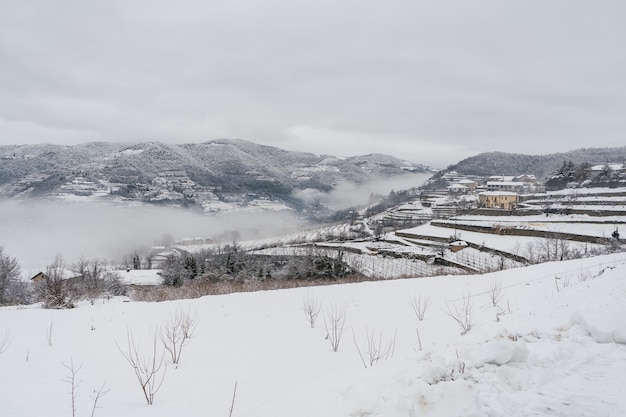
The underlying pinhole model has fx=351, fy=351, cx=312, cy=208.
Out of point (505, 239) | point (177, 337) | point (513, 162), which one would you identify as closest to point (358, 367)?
point (177, 337)

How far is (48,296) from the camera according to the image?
14.5m

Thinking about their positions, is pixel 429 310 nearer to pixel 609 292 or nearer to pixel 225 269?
pixel 609 292

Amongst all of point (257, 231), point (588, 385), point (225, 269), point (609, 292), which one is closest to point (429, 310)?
point (609, 292)

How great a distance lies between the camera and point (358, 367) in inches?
225

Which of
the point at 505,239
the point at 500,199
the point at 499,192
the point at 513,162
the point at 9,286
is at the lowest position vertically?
the point at 9,286

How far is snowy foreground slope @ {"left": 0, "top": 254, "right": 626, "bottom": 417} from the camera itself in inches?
150

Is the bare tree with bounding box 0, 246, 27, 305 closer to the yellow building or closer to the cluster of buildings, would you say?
the cluster of buildings

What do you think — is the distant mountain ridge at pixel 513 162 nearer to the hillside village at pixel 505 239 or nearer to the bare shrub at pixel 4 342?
the hillside village at pixel 505 239

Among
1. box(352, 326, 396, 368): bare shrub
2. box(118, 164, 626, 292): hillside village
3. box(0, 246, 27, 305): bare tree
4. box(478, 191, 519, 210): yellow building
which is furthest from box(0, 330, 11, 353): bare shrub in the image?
box(478, 191, 519, 210): yellow building

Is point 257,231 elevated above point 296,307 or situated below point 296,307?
below

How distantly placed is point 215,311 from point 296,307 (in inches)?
106

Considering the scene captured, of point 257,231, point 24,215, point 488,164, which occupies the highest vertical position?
point 488,164

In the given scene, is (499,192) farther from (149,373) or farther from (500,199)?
(149,373)

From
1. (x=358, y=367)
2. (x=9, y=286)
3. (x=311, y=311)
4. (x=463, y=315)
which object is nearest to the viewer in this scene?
(x=358, y=367)
